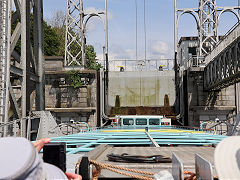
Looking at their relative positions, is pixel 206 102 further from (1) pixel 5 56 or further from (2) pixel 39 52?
(1) pixel 5 56

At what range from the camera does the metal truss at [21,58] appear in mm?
8312

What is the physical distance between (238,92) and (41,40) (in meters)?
14.0

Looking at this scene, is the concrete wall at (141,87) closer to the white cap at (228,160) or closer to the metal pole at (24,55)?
the metal pole at (24,55)

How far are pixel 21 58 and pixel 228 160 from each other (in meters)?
9.44

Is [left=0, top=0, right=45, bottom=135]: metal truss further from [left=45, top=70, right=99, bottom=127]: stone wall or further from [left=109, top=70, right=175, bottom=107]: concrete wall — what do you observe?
[left=109, top=70, right=175, bottom=107]: concrete wall

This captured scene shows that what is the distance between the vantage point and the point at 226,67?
44.6 ft

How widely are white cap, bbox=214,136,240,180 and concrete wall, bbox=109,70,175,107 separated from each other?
21572mm

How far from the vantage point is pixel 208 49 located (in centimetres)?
2186

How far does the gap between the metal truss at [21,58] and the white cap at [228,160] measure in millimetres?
7305

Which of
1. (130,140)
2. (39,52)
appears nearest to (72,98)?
(39,52)

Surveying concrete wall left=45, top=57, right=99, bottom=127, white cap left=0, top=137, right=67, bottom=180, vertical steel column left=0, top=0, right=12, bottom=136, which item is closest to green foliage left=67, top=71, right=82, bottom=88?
concrete wall left=45, top=57, right=99, bottom=127

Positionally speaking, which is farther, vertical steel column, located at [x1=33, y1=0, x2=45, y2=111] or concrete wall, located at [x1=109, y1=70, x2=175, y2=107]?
concrete wall, located at [x1=109, y1=70, x2=175, y2=107]

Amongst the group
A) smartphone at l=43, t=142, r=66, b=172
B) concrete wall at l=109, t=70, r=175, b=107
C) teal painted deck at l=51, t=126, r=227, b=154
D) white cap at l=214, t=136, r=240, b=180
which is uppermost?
concrete wall at l=109, t=70, r=175, b=107

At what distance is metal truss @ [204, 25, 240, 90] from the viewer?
1162 cm
